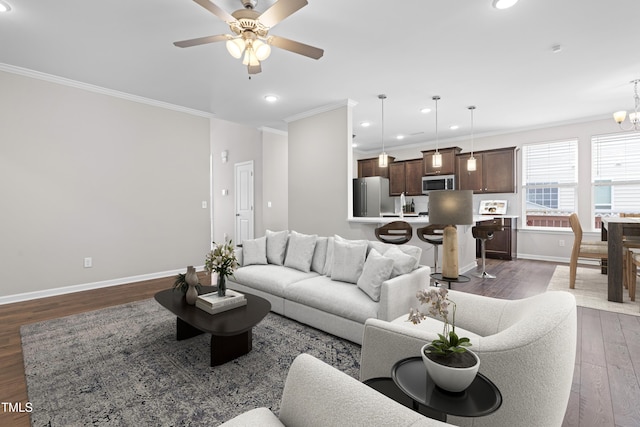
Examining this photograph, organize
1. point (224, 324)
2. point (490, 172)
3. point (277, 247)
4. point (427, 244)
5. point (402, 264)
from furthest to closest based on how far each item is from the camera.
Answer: point (490, 172), point (427, 244), point (277, 247), point (402, 264), point (224, 324)

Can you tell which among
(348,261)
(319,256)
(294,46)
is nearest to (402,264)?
(348,261)

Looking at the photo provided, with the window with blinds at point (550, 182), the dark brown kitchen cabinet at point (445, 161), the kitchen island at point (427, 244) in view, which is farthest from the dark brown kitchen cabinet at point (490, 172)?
the kitchen island at point (427, 244)

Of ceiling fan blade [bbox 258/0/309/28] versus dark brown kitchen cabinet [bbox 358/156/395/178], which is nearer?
ceiling fan blade [bbox 258/0/309/28]

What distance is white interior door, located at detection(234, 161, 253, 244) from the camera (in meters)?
7.08

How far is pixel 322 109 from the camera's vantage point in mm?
5062

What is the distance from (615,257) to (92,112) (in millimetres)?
6989

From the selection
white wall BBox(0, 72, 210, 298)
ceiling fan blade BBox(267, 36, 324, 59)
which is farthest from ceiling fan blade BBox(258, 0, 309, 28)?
white wall BBox(0, 72, 210, 298)

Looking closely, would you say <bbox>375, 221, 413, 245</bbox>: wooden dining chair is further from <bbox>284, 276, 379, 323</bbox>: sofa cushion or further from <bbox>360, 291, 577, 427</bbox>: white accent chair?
<bbox>360, 291, 577, 427</bbox>: white accent chair

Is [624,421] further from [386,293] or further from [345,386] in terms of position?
[345,386]

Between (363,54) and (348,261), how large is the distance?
2288 millimetres

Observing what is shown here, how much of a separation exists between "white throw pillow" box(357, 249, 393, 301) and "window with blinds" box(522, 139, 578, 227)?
569cm

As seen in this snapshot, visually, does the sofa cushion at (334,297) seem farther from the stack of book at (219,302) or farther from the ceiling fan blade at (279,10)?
the ceiling fan blade at (279,10)

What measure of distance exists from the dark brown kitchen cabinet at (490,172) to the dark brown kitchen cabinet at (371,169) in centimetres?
187

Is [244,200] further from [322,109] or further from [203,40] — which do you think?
[203,40]
